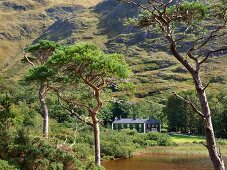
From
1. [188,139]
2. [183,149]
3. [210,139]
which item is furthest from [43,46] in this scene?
[188,139]

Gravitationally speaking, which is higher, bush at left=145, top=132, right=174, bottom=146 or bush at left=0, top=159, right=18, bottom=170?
bush at left=145, top=132, right=174, bottom=146

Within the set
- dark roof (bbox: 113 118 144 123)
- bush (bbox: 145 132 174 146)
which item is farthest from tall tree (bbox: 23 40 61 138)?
dark roof (bbox: 113 118 144 123)

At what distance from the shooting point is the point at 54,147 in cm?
2533

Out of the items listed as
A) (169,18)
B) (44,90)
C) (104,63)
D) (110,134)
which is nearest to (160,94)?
(110,134)

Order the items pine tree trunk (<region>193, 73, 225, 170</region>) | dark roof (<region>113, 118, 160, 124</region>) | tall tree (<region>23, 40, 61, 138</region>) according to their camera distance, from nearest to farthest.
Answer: pine tree trunk (<region>193, 73, 225, 170</region>), tall tree (<region>23, 40, 61, 138</region>), dark roof (<region>113, 118, 160, 124</region>)

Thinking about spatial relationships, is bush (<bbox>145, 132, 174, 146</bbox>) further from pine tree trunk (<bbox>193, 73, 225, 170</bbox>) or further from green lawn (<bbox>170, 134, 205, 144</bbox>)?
pine tree trunk (<bbox>193, 73, 225, 170</bbox>)

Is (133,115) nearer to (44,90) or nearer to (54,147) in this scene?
(44,90)

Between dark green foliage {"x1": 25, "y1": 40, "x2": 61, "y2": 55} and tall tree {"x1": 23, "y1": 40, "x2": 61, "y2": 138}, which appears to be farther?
dark green foliage {"x1": 25, "y1": 40, "x2": 61, "y2": 55}

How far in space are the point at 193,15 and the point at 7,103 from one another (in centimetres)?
2076

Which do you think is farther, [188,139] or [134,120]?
[134,120]

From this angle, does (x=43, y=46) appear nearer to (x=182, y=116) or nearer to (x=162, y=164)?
(x=162, y=164)

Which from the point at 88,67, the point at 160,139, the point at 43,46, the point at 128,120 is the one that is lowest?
the point at 160,139

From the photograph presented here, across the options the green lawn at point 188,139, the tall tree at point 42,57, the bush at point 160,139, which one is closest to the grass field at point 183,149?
the bush at point 160,139

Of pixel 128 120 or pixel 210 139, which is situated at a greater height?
pixel 128 120
